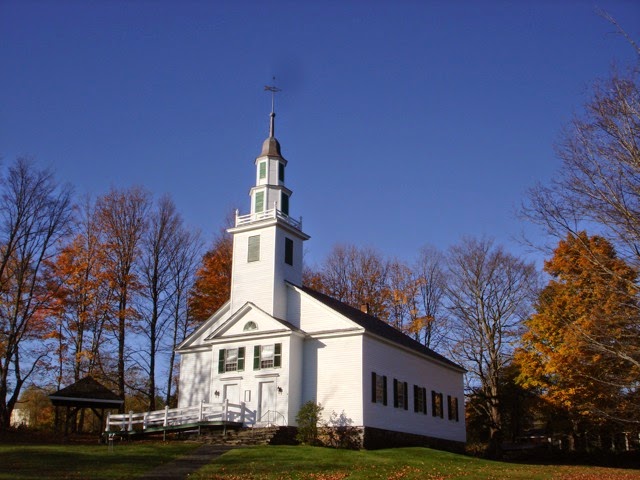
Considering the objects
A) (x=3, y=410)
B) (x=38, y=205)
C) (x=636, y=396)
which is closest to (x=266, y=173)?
(x=38, y=205)

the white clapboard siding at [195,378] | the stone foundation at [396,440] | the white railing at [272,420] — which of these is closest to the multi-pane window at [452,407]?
the stone foundation at [396,440]

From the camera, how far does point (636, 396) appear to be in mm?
22125

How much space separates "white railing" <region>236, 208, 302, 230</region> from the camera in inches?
1280

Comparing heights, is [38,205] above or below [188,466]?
above

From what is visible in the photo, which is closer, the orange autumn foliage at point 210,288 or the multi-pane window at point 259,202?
the multi-pane window at point 259,202

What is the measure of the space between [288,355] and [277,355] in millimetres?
602

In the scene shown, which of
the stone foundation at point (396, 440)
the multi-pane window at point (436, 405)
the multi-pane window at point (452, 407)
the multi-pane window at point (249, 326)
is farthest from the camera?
the multi-pane window at point (452, 407)

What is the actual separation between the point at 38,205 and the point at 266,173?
37.6 ft

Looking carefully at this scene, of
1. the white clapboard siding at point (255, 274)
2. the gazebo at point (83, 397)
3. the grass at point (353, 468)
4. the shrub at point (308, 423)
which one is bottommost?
the grass at point (353, 468)

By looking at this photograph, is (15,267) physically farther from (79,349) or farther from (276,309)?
(276,309)

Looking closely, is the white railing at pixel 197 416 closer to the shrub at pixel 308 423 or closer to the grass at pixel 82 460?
the shrub at pixel 308 423

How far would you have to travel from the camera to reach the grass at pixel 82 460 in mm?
18125

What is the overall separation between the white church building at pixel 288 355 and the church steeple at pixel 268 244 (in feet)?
0.17

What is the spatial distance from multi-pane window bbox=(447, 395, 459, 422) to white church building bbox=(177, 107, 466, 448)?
0.90m
